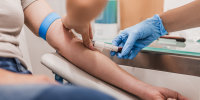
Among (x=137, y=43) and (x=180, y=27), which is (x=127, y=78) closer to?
(x=137, y=43)

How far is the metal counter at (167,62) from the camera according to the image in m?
0.94

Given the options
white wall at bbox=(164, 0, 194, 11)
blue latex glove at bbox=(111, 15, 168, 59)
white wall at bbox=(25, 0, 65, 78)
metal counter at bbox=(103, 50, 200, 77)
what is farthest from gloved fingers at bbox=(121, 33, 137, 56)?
white wall at bbox=(25, 0, 65, 78)

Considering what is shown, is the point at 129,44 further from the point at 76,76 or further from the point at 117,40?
the point at 76,76

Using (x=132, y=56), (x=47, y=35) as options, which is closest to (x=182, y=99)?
(x=132, y=56)

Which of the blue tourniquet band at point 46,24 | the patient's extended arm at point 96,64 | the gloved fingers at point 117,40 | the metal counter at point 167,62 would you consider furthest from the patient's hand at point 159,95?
the blue tourniquet band at point 46,24

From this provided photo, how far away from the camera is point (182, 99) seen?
84cm

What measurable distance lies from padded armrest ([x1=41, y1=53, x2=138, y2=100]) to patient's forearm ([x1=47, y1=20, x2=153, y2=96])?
0.03 meters

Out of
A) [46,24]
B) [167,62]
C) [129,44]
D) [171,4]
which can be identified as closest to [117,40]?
[129,44]

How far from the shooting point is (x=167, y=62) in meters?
1.00

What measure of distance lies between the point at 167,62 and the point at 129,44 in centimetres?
23

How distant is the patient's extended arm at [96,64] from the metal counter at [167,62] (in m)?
0.19

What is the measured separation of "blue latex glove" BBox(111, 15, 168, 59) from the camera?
1.00 m

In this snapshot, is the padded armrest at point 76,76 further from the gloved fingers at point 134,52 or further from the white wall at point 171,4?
the white wall at point 171,4

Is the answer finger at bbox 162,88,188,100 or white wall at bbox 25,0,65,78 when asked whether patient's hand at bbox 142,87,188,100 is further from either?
white wall at bbox 25,0,65,78
